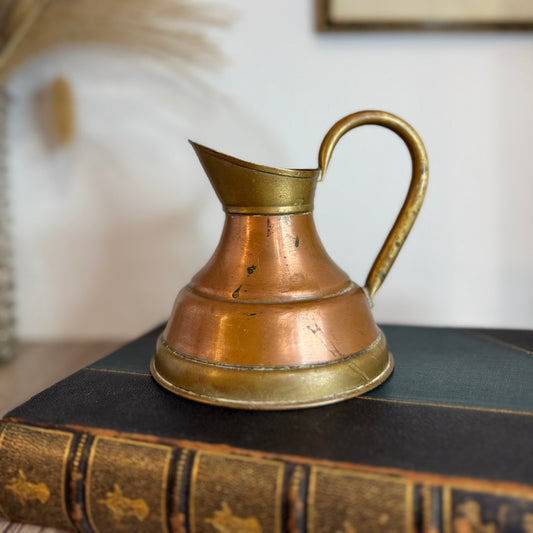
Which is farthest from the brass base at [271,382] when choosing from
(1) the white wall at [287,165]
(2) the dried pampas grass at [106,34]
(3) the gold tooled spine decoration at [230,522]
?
(2) the dried pampas grass at [106,34]

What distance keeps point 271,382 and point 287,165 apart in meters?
0.55

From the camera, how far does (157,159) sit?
3.31 feet

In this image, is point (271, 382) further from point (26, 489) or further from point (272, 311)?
point (26, 489)

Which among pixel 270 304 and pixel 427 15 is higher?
pixel 427 15

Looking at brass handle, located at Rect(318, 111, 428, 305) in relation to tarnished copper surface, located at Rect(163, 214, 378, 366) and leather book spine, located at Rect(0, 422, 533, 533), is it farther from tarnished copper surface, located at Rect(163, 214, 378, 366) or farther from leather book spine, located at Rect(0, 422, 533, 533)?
leather book spine, located at Rect(0, 422, 533, 533)

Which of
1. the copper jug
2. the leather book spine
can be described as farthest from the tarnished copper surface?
the leather book spine

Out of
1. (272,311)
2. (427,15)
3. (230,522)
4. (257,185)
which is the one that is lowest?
(230,522)

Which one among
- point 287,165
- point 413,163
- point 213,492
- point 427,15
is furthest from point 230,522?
point 427,15

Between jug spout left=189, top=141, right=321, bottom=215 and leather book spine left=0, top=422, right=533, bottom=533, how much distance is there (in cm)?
26

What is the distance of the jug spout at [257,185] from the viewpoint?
55 centimetres

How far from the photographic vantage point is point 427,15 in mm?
877

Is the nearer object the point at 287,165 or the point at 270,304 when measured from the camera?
the point at 270,304

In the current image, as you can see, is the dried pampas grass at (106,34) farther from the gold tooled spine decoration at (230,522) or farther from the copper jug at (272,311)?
the gold tooled spine decoration at (230,522)

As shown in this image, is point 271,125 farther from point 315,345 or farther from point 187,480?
point 187,480
